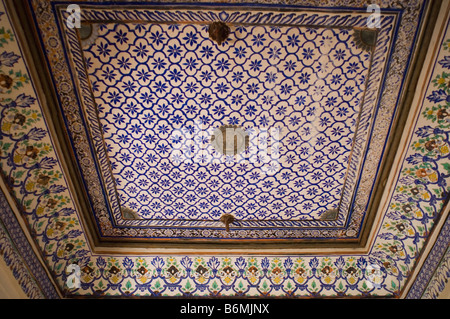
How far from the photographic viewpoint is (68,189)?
2207mm

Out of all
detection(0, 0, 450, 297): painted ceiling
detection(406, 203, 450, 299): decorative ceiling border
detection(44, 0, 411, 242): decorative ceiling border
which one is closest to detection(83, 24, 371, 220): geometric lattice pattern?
detection(0, 0, 450, 297): painted ceiling

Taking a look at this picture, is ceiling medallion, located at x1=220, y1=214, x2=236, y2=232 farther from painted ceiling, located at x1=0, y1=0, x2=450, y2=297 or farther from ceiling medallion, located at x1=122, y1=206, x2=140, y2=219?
ceiling medallion, located at x1=122, y1=206, x2=140, y2=219

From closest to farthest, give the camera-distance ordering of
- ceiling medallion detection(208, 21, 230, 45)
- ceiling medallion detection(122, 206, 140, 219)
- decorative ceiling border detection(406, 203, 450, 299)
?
ceiling medallion detection(208, 21, 230, 45), decorative ceiling border detection(406, 203, 450, 299), ceiling medallion detection(122, 206, 140, 219)

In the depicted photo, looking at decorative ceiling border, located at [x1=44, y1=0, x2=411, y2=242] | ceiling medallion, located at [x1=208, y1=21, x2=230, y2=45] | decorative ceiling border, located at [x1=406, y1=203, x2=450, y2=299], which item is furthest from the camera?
decorative ceiling border, located at [x1=44, y1=0, x2=411, y2=242]

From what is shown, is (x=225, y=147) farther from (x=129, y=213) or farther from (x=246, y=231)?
(x=129, y=213)

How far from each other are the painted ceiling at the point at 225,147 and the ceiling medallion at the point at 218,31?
0.04 metres

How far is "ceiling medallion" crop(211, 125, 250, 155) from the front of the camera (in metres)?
2.11

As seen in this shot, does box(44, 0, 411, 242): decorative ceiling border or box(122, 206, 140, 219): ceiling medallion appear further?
box(122, 206, 140, 219): ceiling medallion

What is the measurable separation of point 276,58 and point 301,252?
1.48m

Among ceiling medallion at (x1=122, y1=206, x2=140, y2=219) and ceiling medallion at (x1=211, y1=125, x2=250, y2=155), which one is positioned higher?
ceiling medallion at (x1=211, y1=125, x2=250, y2=155)

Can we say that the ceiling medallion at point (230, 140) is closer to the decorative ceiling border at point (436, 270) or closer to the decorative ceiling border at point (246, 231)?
the decorative ceiling border at point (246, 231)

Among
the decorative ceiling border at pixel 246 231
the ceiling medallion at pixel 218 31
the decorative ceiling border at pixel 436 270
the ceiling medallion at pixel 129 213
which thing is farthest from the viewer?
the ceiling medallion at pixel 129 213

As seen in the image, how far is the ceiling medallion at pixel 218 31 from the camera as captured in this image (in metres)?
1.78

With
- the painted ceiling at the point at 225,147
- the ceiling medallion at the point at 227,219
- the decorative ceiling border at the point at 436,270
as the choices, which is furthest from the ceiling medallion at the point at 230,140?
the decorative ceiling border at the point at 436,270
